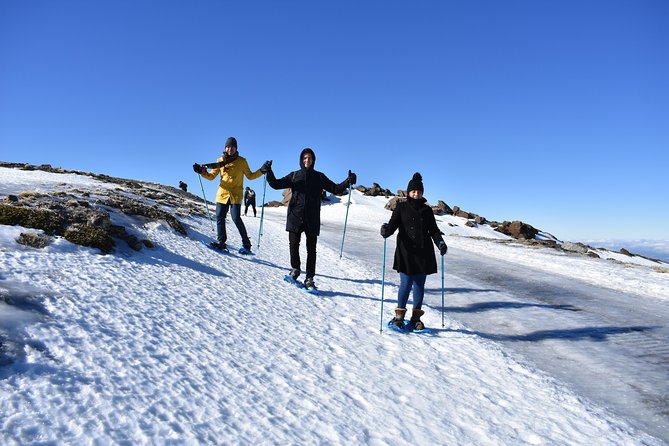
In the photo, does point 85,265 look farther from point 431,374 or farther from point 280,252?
point 280,252

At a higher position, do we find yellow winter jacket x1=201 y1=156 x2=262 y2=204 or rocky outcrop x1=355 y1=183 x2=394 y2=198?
rocky outcrop x1=355 y1=183 x2=394 y2=198

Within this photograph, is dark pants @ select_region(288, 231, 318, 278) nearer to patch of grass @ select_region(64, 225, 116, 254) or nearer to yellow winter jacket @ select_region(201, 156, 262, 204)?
yellow winter jacket @ select_region(201, 156, 262, 204)

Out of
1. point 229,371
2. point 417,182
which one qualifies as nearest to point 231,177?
point 417,182

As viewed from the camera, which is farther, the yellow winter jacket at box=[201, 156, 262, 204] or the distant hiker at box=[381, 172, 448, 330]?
the yellow winter jacket at box=[201, 156, 262, 204]

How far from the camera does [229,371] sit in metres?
3.41

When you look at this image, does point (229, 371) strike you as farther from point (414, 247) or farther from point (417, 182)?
point (417, 182)

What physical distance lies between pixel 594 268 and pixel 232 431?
46.7 feet

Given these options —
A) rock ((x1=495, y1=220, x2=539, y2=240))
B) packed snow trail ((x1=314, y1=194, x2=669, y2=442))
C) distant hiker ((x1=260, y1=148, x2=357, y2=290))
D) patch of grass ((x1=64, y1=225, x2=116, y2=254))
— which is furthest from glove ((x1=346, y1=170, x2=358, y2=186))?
rock ((x1=495, y1=220, x2=539, y2=240))

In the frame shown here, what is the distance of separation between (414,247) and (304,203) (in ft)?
7.72

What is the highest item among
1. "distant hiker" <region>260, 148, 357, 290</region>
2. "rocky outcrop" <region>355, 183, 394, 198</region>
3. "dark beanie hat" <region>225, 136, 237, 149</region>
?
"rocky outcrop" <region>355, 183, 394, 198</region>

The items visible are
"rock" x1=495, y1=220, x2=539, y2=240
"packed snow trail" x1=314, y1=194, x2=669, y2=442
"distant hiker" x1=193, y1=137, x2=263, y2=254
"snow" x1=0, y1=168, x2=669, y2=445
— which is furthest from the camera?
"rock" x1=495, y1=220, x2=539, y2=240

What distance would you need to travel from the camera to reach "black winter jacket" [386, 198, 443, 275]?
592 centimetres

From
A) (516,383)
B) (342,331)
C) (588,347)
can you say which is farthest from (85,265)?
(588,347)

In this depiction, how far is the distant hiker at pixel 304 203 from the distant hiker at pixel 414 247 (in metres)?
1.85
